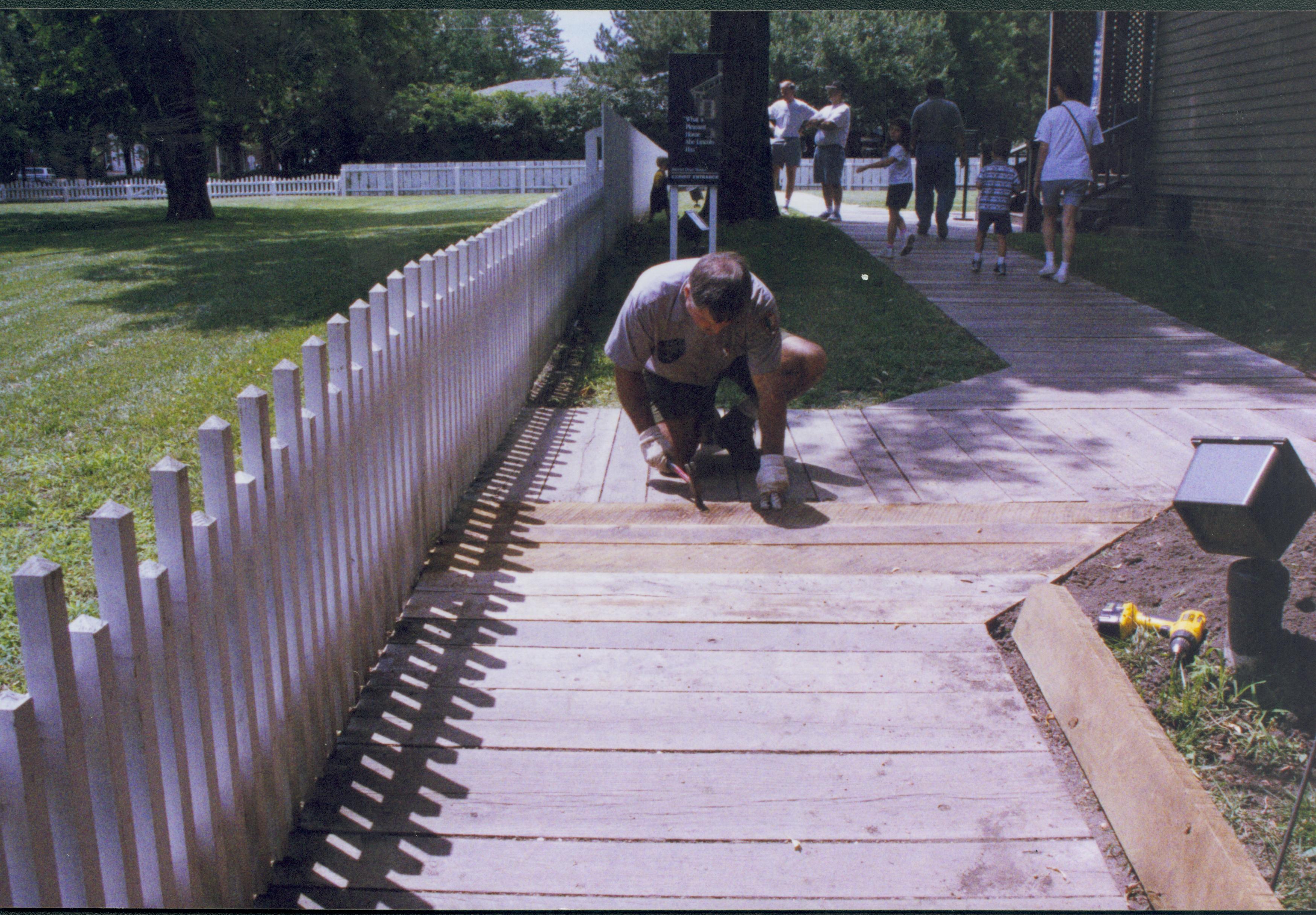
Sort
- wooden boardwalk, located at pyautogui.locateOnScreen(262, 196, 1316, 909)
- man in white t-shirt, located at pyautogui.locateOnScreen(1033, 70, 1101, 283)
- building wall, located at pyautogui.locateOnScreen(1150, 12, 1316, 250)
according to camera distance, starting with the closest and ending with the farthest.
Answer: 1. wooden boardwalk, located at pyautogui.locateOnScreen(262, 196, 1316, 909)
2. building wall, located at pyautogui.locateOnScreen(1150, 12, 1316, 250)
3. man in white t-shirt, located at pyautogui.locateOnScreen(1033, 70, 1101, 283)

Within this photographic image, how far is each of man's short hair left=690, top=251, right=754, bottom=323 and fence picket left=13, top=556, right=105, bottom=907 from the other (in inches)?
105

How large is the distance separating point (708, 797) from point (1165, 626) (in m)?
1.36

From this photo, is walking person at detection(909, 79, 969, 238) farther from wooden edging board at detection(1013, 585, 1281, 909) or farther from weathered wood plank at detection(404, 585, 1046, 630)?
wooden edging board at detection(1013, 585, 1281, 909)

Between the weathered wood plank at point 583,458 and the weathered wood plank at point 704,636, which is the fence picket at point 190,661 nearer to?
the weathered wood plank at point 704,636

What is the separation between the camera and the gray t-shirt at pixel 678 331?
422cm

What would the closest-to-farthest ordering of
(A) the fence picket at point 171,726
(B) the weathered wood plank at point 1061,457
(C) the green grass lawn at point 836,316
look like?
(A) the fence picket at point 171,726 < (B) the weathered wood plank at point 1061,457 < (C) the green grass lawn at point 836,316

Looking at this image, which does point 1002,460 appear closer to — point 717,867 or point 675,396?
point 675,396

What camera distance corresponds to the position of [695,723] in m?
2.62

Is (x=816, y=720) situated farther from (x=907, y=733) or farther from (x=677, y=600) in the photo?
(x=677, y=600)

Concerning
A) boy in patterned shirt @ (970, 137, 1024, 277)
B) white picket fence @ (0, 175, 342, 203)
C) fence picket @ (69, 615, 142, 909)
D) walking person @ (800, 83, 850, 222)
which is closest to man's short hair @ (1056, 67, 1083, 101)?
boy in patterned shirt @ (970, 137, 1024, 277)

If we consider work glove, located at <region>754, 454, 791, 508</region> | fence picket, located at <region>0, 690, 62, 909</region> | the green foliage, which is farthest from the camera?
work glove, located at <region>754, 454, 791, 508</region>

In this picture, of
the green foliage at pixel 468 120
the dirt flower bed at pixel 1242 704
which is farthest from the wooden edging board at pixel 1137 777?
the green foliage at pixel 468 120

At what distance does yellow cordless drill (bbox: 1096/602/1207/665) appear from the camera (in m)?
2.63

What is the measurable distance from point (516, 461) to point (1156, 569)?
112 inches
